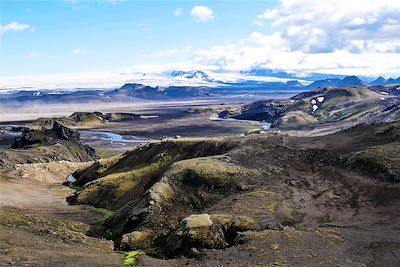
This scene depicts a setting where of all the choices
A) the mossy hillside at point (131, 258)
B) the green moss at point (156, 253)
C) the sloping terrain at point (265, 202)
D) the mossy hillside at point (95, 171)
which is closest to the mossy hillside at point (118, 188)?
the sloping terrain at point (265, 202)

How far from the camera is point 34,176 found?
485 ft

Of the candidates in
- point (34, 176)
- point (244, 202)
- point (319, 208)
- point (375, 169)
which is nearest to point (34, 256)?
point (244, 202)

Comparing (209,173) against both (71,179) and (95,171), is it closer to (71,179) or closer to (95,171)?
(95,171)

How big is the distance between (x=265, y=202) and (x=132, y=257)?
2852 cm

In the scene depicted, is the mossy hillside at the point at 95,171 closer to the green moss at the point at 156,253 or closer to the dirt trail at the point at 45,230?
the dirt trail at the point at 45,230

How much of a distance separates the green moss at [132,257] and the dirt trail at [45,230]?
40.4 inches

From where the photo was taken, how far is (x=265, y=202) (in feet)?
277

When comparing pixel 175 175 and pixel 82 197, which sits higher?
pixel 175 175

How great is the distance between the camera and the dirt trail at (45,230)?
6059 centimetres

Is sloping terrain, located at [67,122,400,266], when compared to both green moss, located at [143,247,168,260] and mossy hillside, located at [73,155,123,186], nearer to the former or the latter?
green moss, located at [143,247,168,260]

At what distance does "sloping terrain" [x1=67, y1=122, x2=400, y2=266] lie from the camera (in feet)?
209

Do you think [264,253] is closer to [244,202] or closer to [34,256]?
[244,202]

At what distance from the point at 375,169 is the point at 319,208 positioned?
16640mm

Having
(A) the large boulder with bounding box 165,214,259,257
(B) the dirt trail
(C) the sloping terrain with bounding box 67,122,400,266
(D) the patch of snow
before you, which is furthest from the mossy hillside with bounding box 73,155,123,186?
(A) the large boulder with bounding box 165,214,259,257
